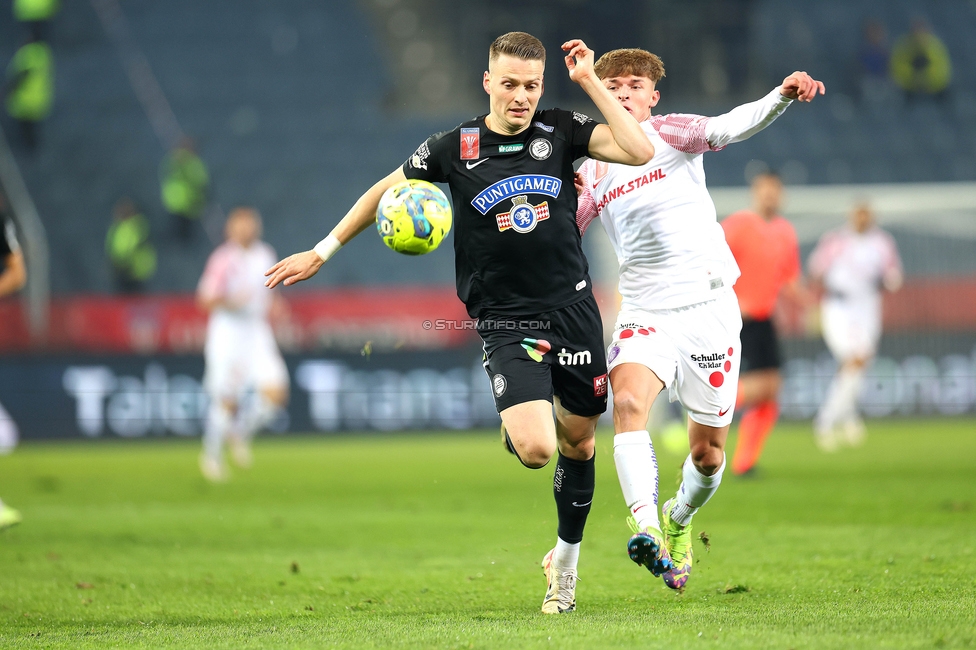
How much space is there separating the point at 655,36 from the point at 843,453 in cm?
1233

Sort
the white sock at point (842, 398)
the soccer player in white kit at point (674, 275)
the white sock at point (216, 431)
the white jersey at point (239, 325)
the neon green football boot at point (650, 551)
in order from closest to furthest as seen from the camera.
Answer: the neon green football boot at point (650, 551)
the soccer player in white kit at point (674, 275)
the white sock at point (216, 431)
the white jersey at point (239, 325)
the white sock at point (842, 398)

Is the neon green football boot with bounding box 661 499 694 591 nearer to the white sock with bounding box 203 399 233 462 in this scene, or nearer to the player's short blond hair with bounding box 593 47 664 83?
the player's short blond hair with bounding box 593 47 664 83

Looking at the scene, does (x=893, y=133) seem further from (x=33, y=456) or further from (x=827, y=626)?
(x=827, y=626)

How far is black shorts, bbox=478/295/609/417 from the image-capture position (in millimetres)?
5426

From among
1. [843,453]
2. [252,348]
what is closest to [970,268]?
[843,453]

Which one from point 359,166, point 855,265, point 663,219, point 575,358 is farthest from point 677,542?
point 359,166

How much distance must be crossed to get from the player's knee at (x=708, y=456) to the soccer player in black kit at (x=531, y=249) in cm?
71

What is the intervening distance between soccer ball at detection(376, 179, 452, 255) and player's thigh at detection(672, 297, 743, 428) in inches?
51.8

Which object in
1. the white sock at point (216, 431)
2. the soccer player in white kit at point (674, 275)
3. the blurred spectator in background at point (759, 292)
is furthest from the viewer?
the white sock at point (216, 431)

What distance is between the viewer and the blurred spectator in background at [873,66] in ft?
78.7

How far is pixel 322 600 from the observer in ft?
19.6

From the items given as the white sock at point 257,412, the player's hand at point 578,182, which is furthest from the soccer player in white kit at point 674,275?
the white sock at point 257,412

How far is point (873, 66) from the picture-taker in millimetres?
24062

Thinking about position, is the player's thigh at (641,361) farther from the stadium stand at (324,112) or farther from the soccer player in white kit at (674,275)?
the stadium stand at (324,112)
